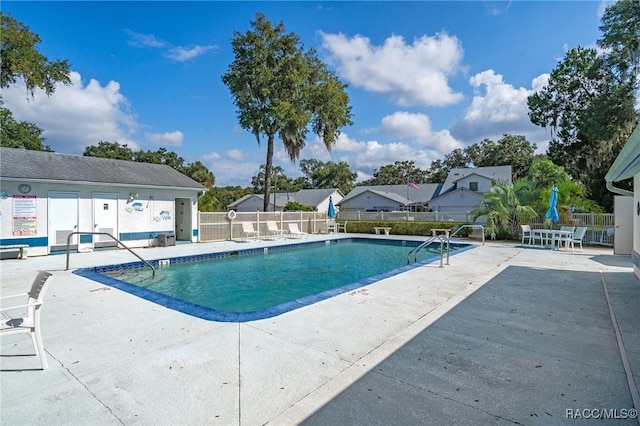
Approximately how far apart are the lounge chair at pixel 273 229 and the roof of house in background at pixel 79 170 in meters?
4.11

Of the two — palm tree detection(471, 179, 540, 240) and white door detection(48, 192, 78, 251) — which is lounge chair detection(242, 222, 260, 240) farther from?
palm tree detection(471, 179, 540, 240)

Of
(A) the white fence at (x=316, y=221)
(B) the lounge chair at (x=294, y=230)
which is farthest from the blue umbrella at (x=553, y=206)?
(B) the lounge chair at (x=294, y=230)

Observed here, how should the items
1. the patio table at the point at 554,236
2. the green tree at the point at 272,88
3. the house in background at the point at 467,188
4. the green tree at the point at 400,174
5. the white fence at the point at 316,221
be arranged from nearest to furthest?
the patio table at the point at 554,236, the white fence at the point at 316,221, the green tree at the point at 272,88, the house in background at the point at 467,188, the green tree at the point at 400,174

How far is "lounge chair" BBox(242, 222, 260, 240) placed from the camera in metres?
16.3

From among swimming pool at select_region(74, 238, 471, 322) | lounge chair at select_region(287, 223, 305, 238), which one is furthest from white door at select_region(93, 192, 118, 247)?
lounge chair at select_region(287, 223, 305, 238)

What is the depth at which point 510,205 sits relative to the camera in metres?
15.4

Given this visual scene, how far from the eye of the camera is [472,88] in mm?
15695

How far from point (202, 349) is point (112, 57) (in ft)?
56.9

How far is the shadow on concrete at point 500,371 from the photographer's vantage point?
2.42m

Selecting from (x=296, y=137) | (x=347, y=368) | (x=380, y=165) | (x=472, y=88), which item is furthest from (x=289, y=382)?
(x=380, y=165)

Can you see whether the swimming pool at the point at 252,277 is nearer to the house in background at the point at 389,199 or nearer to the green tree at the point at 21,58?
the green tree at the point at 21,58

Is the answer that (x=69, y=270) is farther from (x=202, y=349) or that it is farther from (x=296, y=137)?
(x=296, y=137)

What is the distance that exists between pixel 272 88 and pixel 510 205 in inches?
592

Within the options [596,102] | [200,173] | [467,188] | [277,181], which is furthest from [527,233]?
[277,181]
